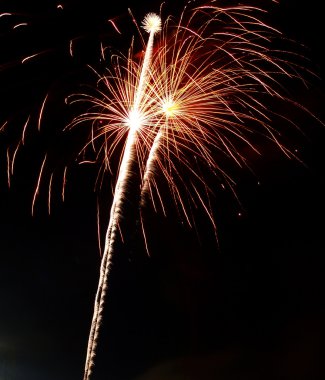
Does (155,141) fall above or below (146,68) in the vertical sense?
below

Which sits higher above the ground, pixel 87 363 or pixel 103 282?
pixel 103 282

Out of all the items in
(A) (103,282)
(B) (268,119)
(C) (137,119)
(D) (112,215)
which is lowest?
(A) (103,282)

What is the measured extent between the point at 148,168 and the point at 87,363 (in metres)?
3.40

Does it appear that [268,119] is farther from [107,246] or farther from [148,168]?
[107,246]

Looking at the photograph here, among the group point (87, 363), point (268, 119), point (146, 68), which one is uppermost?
point (146, 68)

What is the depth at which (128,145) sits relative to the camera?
10.6 m

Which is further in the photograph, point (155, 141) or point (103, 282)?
point (155, 141)

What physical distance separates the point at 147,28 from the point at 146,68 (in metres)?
0.73

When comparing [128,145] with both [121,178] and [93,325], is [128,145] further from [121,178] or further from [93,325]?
[93,325]

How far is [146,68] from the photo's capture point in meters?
10.8

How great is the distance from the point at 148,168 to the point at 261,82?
2404mm

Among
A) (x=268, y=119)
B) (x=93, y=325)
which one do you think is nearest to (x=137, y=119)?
(x=268, y=119)

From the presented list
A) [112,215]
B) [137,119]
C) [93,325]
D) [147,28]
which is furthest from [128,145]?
[93,325]

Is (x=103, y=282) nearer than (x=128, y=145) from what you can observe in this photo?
Yes
